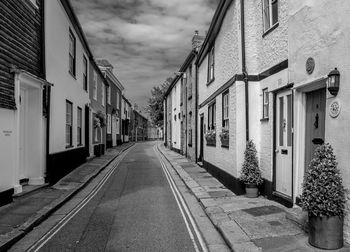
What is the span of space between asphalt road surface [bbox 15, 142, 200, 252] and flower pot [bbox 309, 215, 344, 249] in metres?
1.78

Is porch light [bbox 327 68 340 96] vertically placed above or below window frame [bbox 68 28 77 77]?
below

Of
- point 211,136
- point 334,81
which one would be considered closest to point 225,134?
point 211,136

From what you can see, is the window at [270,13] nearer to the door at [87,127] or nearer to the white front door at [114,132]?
the door at [87,127]

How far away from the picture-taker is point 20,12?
9.27 metres

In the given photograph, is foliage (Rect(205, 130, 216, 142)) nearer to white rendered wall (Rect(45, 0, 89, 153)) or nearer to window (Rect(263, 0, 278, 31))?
white rendered wall (Rect(45, 0, 89, 153))

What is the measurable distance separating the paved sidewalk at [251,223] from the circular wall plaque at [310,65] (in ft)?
8.57

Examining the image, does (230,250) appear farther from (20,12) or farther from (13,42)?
(20,12)

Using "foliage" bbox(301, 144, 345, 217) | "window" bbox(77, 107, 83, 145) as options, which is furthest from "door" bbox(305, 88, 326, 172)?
"window" bbox(77, 107, 83, 145)

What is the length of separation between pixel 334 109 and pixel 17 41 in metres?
7.38

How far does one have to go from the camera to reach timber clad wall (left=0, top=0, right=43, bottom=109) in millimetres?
8195

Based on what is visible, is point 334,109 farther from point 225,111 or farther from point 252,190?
point 225,111

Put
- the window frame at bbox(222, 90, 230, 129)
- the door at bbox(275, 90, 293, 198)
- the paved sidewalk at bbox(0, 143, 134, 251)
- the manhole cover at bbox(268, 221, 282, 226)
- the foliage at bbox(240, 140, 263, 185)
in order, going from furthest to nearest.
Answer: the window frame at bbox(222, 90, 230, 129), the foliage at bbox(240, 140, 263, 185), the door at bbox(275, 90, 293, 198), the manhole cover at bbox(268, 221, 282, 226), the paved sidewalk at bbox(0, 143, 134, 251)

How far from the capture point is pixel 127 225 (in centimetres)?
702

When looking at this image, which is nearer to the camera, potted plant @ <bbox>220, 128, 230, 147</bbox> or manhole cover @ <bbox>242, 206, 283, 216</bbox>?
manhole cover @ <bbox>242, 206, 283, 216</bbox>
